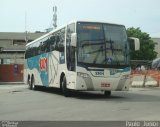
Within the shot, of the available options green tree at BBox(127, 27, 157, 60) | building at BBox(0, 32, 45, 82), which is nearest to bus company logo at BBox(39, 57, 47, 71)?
building at BBox(0, 32, 45, 82)

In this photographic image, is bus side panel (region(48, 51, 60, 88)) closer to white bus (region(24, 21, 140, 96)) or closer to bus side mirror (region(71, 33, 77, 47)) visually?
white bus (region(24, 21, 140, 96))

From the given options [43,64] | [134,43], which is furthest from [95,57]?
[43,64]

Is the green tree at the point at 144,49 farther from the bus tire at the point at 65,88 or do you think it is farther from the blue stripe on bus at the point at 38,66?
the bus tire at the point at 65,88

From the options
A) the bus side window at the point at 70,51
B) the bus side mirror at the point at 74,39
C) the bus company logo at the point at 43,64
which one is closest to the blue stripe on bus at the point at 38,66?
the bus company logo at the point at 43,64

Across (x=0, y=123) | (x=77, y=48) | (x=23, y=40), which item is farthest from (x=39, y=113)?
(x=23, y=40)

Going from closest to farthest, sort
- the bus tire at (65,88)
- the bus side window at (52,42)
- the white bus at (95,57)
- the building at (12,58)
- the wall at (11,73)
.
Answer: the white bus at (95,57) → the bus tire at (65,88) → the bus side window at (52,42) → the wall at (11,73) → the building at (12,58)

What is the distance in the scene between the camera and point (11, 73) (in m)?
57.0

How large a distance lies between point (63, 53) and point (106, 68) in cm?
292

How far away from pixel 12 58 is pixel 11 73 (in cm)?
1358

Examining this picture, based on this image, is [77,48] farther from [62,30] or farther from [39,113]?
[39,113]

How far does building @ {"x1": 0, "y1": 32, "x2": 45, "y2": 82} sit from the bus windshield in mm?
35369

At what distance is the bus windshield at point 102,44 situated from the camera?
21.6 meters

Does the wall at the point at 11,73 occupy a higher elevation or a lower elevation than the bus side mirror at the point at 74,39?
lower

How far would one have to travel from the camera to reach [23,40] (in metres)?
108
